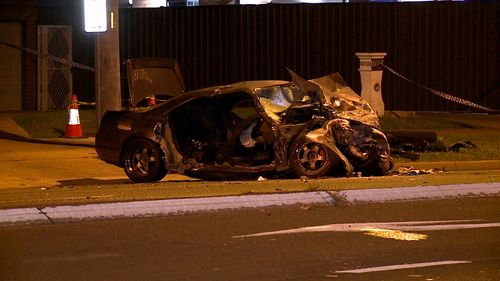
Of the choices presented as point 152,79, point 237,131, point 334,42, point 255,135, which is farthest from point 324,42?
point 237,131

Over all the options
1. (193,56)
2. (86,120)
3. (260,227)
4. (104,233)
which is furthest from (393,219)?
(193,56)

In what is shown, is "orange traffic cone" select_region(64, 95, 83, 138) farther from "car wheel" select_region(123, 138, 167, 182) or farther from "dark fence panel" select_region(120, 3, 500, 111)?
"dark fence panel" select_region(120, 3, 500, 111)

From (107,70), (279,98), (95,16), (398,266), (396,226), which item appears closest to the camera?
(398,266)

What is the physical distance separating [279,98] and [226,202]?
2.66 meters

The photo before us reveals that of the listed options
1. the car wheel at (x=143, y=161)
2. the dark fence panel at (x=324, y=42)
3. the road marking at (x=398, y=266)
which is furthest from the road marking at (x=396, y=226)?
the dark fence panel at (x=324, y=42)

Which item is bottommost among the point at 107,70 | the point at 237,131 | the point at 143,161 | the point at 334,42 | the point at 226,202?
the point at 226,202

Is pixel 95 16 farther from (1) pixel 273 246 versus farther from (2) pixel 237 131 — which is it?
(1) pixel 273 246

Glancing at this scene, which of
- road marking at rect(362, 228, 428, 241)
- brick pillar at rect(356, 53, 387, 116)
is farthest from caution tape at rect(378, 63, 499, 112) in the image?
road marking at rect(362, 228, 428, 241)

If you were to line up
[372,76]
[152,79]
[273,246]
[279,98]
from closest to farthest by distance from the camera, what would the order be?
[273,246], [279,98], [152,79], [372,76]

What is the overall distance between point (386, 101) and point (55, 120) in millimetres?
7607

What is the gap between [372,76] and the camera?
21625 millimetres

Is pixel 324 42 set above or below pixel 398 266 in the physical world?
above

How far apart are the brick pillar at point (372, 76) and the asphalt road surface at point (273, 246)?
1100 cm

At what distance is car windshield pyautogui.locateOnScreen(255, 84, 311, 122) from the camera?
1269 cm
